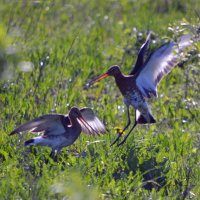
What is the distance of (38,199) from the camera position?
568 cm

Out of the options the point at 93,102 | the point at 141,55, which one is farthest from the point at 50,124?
the point at 93,102

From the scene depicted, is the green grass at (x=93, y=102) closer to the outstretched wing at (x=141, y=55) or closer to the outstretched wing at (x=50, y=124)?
the outstretched wing at (x=50, y=124)

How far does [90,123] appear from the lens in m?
7.75

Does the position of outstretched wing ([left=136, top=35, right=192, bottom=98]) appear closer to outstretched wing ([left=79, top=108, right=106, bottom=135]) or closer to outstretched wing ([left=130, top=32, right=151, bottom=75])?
outstretched wing ([left=130, top=32, right=151, bottom=75])

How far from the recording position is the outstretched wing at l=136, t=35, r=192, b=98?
26.0ft

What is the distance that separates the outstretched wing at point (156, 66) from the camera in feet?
26.0

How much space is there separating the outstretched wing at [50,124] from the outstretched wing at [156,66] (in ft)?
3.08

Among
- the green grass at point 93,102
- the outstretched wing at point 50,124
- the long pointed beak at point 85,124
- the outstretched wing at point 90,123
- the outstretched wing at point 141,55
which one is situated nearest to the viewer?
the green grass at point 93,102

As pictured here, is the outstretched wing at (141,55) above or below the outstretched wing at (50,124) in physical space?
above

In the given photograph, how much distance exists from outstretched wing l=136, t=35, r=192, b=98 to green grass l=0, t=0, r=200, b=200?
24 cm

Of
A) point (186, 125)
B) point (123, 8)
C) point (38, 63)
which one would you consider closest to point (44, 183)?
point (186, 125)

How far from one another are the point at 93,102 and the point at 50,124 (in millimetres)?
1491

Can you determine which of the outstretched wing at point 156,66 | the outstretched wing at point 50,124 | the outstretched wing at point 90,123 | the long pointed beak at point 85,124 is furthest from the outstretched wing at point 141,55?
the outstretched wing at point 50,124

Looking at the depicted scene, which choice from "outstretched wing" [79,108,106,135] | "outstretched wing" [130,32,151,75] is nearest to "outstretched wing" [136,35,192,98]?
"outstretched wing" [130,32,151,75]
